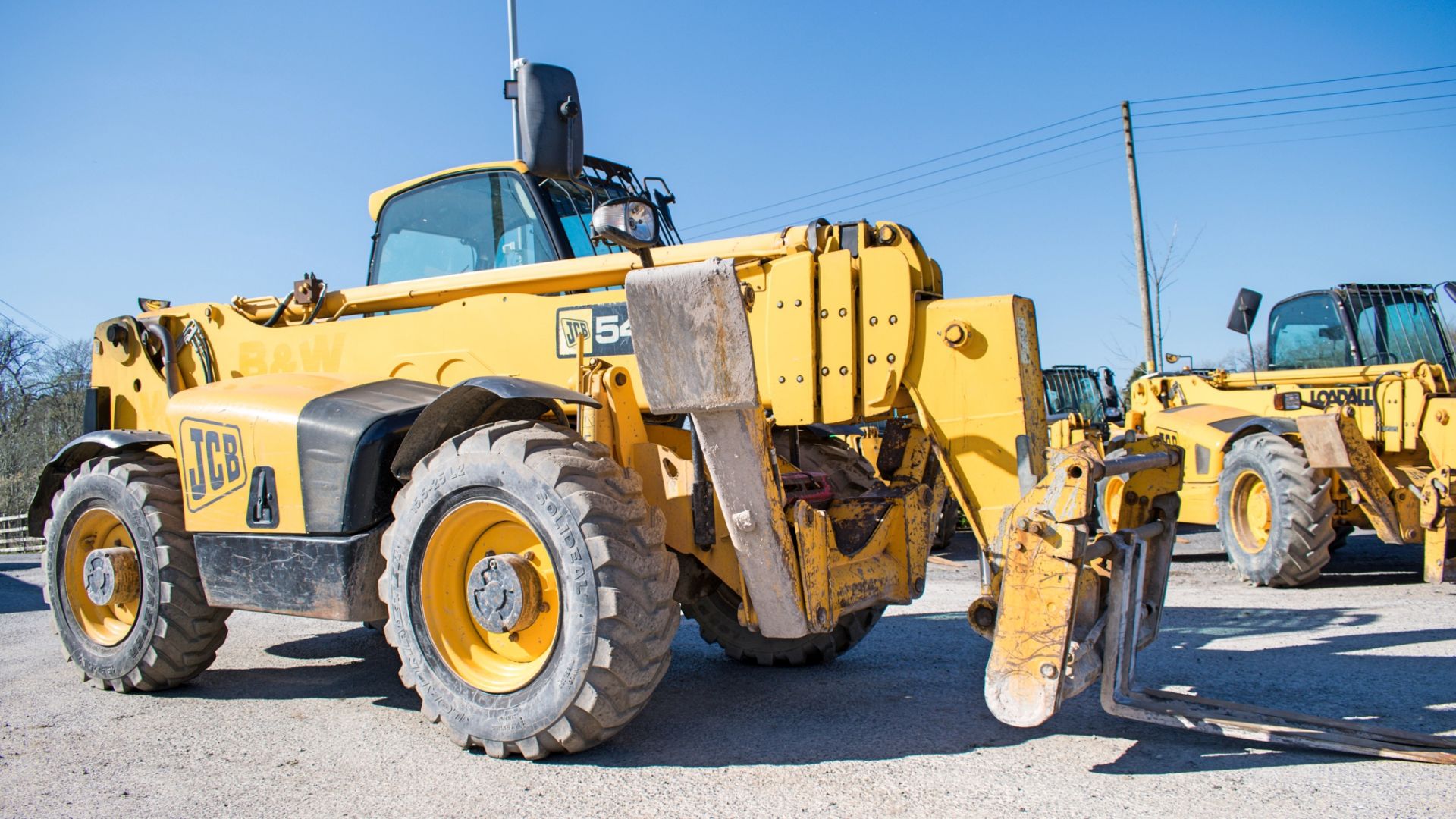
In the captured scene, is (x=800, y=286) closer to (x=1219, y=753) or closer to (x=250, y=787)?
(x=1219, y=753)

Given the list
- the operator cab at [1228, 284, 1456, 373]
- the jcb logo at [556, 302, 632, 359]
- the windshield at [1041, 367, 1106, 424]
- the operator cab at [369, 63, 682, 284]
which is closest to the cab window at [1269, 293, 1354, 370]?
the operator cab at [1228, 284, 1456, 373]

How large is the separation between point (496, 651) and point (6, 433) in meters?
24.1

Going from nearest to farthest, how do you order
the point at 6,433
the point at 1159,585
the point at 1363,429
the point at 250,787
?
the point at 250,787 < the point at 1159,585 < the point at 1363,429 < the point at 6,433

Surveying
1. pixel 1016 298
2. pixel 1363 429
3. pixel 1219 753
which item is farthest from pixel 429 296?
pixel 1363 429

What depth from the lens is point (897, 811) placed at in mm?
3332

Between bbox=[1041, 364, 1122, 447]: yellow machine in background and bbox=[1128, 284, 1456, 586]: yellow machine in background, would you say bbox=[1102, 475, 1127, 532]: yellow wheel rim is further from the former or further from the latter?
bbox=[1041, 364, 1122, 447]: yellow machine in background

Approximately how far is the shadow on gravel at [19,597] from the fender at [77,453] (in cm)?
302

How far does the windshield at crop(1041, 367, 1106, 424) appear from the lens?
56.4 ft

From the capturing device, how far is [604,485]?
156 inches

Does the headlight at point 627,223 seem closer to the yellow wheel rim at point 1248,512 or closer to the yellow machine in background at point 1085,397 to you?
the yellow wheel rim at point 1248,512

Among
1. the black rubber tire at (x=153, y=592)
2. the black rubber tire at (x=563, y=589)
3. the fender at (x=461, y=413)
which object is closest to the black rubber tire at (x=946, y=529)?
the fender at (x=461, y=413)

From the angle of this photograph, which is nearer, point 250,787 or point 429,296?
point 250,787

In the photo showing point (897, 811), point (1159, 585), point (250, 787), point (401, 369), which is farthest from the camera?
point (401, 369)

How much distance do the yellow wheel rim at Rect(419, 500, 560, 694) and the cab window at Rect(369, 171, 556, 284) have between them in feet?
5.34
